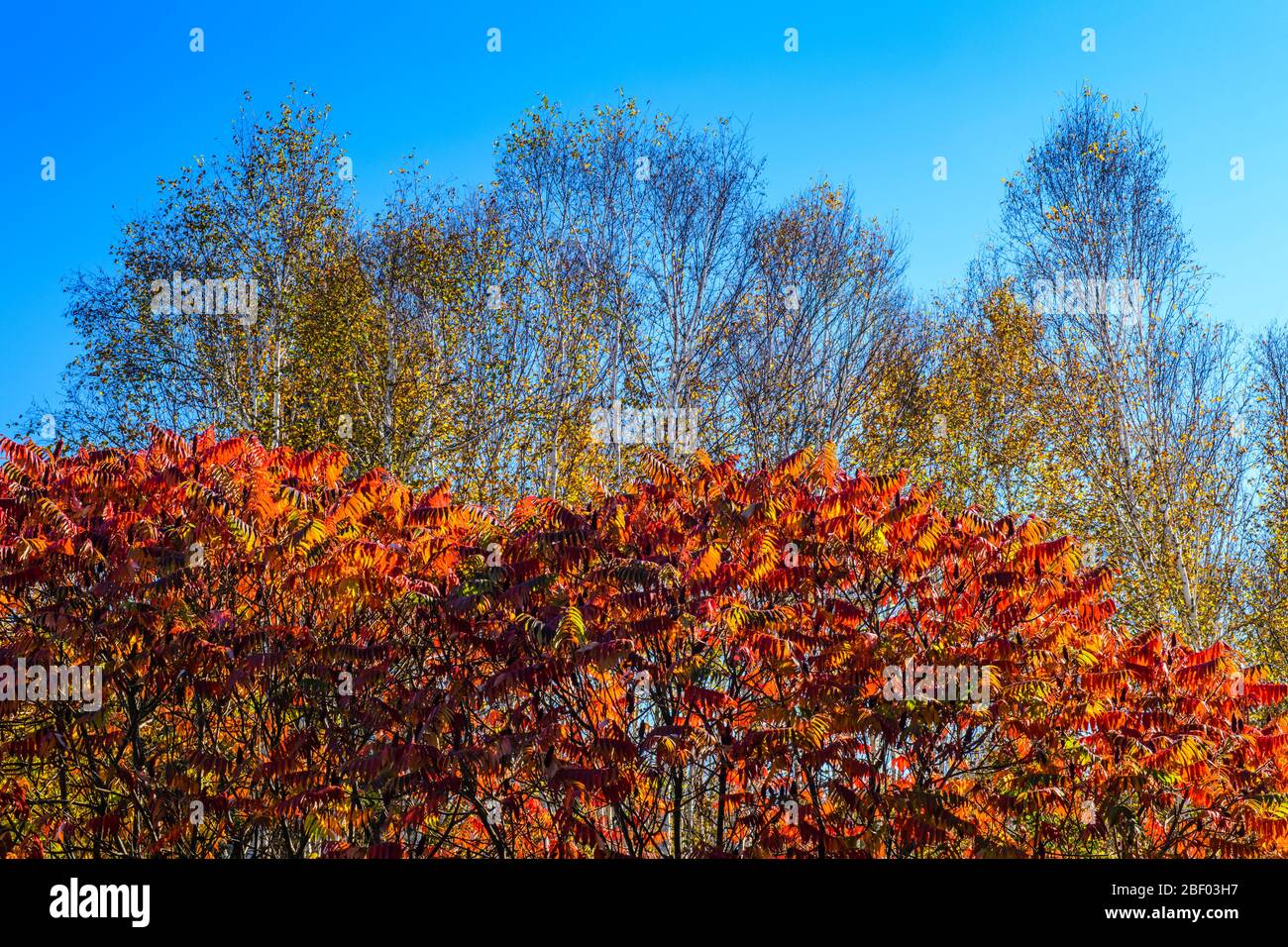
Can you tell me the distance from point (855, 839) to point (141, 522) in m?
4.03

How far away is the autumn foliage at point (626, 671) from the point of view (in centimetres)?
529

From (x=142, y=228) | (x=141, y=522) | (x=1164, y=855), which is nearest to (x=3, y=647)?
(x=141, y=522)

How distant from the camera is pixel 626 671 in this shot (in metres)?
5.42

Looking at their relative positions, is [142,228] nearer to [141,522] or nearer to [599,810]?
[141,522]

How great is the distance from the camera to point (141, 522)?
5.62 m

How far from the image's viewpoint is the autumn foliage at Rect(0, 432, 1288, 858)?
17.4 ft
